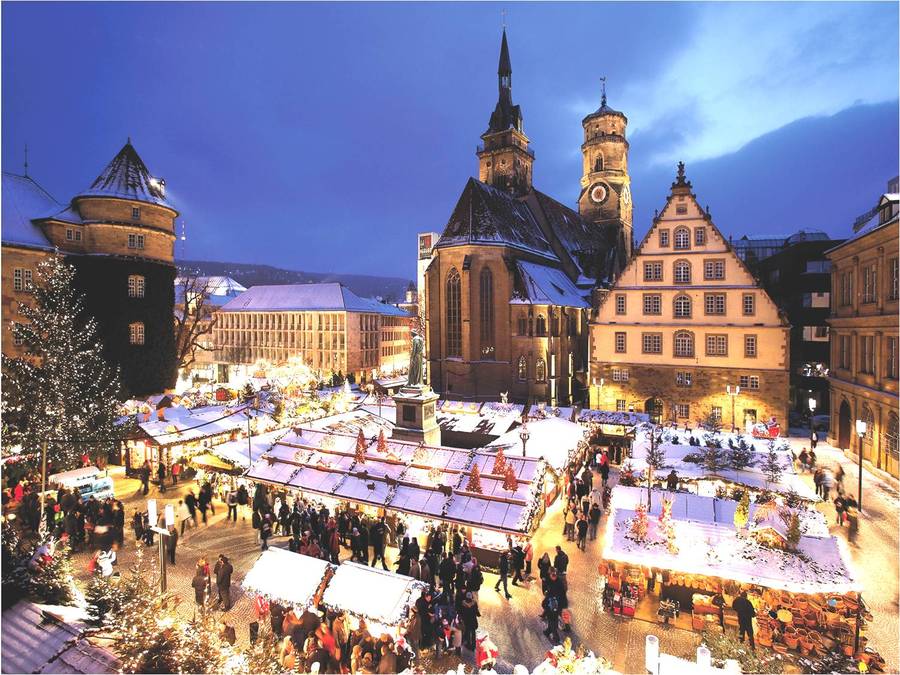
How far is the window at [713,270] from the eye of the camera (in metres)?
28.7

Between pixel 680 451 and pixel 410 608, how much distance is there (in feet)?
41.3

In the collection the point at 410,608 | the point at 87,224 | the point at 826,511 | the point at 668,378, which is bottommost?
the point at 826,511

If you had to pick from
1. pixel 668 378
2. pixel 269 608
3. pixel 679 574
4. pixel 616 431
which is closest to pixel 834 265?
pixel 668 378

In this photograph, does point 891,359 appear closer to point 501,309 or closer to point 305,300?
point 501,309

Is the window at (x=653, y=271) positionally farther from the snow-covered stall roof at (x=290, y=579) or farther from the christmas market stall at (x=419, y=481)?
the snow-covered stall roof at (x=290, y=579)

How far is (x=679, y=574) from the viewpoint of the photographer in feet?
39.4

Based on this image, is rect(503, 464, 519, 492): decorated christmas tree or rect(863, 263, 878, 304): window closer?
rect(503, 464, 519, 492): decorated christmas tree

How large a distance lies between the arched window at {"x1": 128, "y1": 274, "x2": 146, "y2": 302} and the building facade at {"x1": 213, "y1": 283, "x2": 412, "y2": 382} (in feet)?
70.4

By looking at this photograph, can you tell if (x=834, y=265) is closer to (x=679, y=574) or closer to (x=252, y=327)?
(x=679, y=574)

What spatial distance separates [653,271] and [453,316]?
17.0 metres

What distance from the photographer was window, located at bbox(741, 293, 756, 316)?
28.2 metres

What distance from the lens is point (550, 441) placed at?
19266 mm

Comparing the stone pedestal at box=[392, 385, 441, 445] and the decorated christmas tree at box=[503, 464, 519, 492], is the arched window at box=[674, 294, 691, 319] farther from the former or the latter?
the decorated christmas tree at box=[503, 464, 519, 492]

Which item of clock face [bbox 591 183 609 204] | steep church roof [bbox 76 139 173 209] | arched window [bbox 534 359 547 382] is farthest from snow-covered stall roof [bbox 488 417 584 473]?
clock face [bbox 591 183 609 204]
